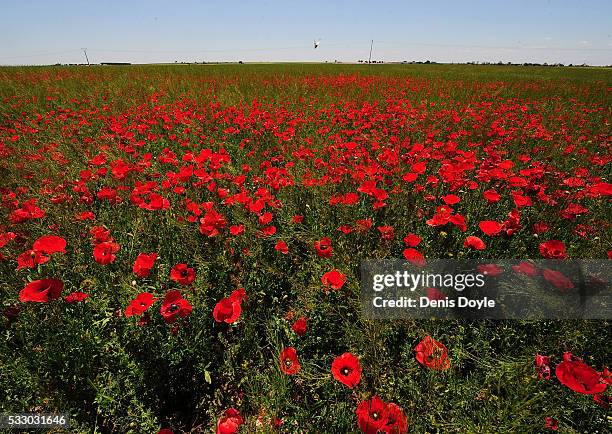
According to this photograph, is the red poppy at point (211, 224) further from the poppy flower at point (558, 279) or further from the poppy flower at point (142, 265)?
the poppy flower at point (558, 279)

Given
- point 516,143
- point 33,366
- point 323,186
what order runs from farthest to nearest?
point 516,143 < point 323,186 < point 33,366

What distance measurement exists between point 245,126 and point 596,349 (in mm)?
5056

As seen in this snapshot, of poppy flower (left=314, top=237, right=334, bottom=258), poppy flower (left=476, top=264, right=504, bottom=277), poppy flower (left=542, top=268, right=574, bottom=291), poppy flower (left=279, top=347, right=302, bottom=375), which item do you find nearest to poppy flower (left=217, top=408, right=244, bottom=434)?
poppy flower (left=279, top=347, right=302, bottom=375)

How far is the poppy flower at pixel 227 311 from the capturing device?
4.68 feet

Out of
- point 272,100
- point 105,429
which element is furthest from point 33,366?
point 272,100

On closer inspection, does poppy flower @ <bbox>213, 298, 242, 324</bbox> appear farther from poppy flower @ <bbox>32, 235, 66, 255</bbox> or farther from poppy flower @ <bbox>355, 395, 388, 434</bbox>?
poppy flower @ <bbox>32, 235, 66, 255</bbox>

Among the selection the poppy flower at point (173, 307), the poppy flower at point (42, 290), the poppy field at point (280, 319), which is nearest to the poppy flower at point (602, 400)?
the poppy field at point (280, 319)

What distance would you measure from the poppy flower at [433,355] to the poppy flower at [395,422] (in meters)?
0.26

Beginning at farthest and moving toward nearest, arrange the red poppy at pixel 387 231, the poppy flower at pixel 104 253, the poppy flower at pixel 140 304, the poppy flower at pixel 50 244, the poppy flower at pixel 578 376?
the red poppy at pixel 387 231 → the poppy flower at pixel 104 253 → the poppy flower at pixel 50 244 → the poppy flower at pixel 140 304 → the poppy flower at pixel 578 376

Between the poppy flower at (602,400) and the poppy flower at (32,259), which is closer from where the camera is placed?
the poppy flower at (602,400)

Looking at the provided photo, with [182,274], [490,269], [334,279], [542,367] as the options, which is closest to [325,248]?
[334,279]

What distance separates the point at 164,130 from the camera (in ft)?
18.5

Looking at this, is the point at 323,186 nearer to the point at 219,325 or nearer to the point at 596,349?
the point at 219,325

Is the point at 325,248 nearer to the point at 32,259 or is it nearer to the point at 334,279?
the point at 334,279
